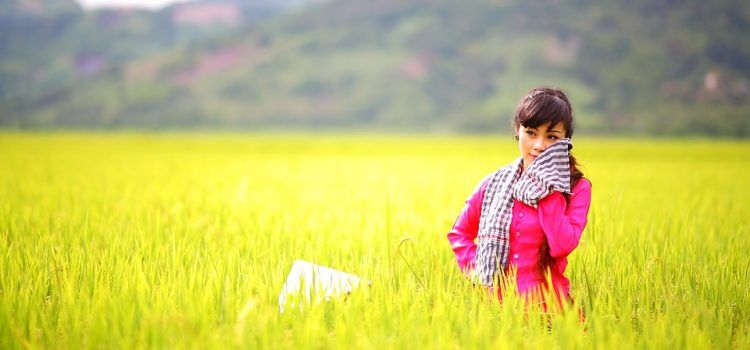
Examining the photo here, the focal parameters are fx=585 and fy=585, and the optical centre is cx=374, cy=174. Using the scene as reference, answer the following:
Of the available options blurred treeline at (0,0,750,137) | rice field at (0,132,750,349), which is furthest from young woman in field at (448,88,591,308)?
blurred treeline at (0,0,750,137)

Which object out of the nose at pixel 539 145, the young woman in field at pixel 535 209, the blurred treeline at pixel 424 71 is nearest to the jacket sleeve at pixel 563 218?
the young woman in field at pixel 535 209

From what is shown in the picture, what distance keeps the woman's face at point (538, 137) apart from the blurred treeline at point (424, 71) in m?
66.5

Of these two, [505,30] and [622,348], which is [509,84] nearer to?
[505,30]

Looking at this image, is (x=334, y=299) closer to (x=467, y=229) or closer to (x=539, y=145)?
(x=467, y=229)

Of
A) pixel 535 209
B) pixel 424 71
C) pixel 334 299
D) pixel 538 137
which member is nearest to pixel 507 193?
pixel 535 209

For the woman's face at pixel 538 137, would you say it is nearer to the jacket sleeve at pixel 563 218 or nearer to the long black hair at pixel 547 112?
the long black hair at pixel 547 112

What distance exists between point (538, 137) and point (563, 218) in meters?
0.30

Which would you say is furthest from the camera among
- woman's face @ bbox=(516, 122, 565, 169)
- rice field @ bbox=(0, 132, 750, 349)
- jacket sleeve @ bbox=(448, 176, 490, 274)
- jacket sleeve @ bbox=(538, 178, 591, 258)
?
jacket sleeve @ bbox=(448, 176, 490, 274)

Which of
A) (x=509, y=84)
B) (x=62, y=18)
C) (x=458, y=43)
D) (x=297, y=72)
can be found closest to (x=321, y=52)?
(x=297, y=72)

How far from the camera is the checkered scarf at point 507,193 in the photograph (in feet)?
6.50

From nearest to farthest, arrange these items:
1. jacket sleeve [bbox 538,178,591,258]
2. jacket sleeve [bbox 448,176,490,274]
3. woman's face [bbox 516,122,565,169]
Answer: jacket sleeve [bbox 538,178,591,258] → woman's face [bbox 516,122,565,169] → jacket sleeve [bbox 448,176,490,274]

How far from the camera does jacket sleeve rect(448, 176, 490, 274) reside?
2.27 metres

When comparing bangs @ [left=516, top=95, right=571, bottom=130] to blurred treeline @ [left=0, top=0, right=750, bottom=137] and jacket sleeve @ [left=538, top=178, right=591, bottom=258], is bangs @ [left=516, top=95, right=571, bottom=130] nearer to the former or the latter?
jacket sleeve @ [left=538, top=178, right=591, bottom=258]

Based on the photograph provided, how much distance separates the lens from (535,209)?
6.90 ft
